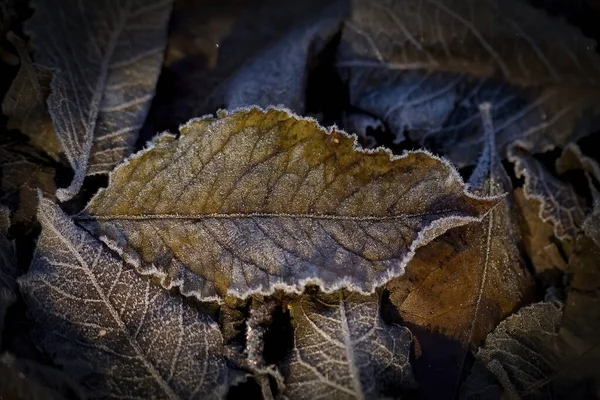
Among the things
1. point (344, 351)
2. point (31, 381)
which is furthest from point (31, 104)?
point (344, 351)

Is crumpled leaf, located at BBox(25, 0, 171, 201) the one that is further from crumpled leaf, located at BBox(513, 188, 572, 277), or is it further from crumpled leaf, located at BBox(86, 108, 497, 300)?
crumpled leaf, located at BBox(513, 188, 572, 277)

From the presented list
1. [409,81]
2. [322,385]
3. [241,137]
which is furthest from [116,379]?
[409,81]

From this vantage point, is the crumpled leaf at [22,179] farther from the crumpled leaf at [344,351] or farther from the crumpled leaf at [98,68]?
the crumpled leaf at [344,351]

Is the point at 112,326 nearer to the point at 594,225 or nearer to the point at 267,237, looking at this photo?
the point at 267,237

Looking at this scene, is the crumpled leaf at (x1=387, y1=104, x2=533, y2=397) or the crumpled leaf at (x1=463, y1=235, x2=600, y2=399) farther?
the crumpled leaf at (x1=387, y1=104, x2=533, y2=397)

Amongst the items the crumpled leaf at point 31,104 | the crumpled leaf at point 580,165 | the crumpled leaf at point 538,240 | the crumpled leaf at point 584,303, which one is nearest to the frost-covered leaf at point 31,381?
the crumpled leaf at point 31,104

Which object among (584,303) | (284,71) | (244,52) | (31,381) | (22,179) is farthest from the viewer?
(244,52)

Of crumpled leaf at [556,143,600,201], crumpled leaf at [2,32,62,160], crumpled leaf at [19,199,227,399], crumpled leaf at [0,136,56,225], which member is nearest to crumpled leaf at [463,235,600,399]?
crumpled leaf at [556,143,600,201]
